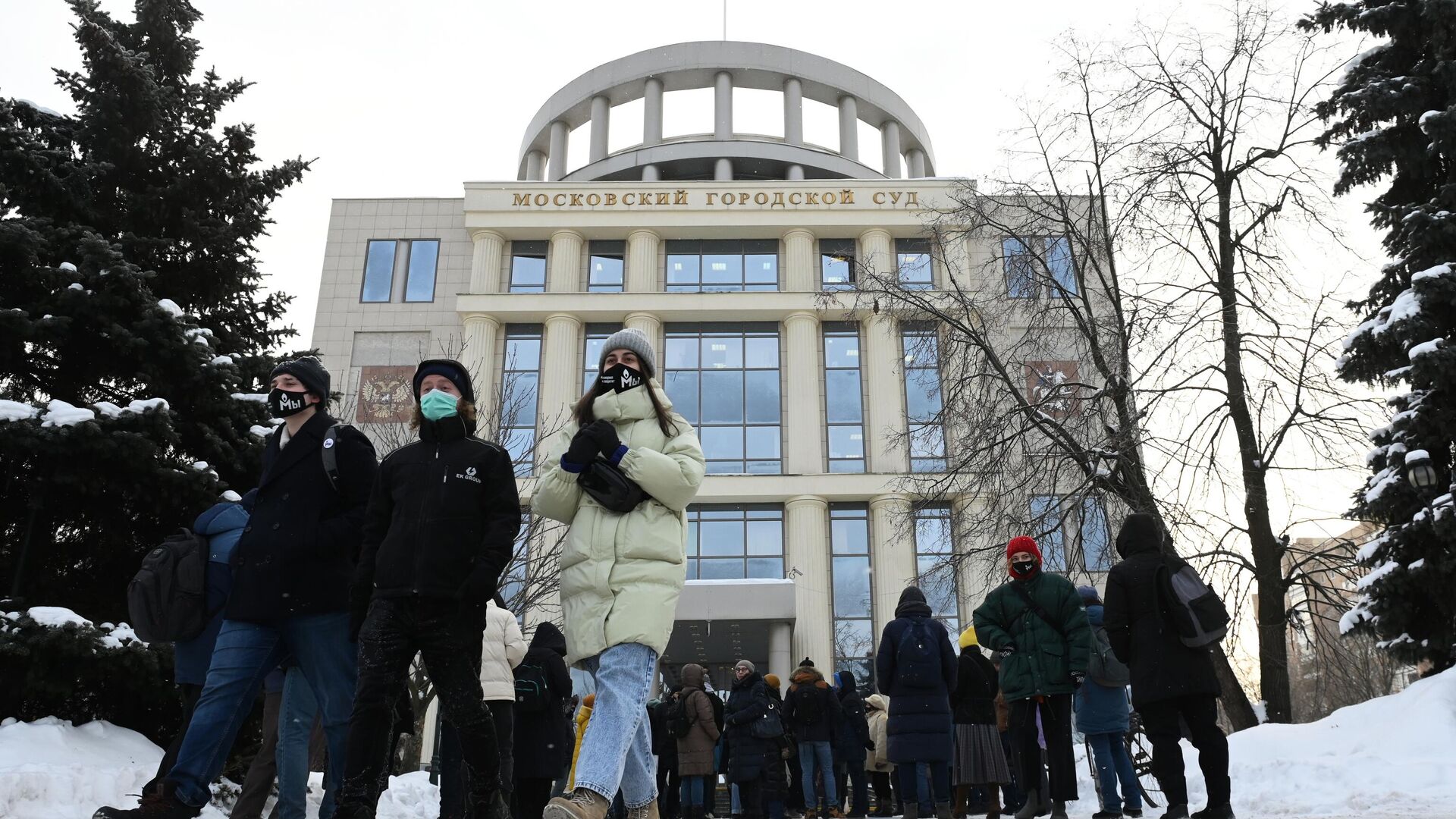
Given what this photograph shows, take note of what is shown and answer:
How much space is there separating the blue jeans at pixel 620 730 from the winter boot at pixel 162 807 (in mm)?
1616

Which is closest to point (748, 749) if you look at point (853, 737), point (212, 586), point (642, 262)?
point (853, 737)

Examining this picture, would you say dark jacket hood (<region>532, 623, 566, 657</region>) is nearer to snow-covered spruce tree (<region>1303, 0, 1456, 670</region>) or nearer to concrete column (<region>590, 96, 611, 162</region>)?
snow-covered spruce tree (<region>1303, 0, 1456, 670</region>)

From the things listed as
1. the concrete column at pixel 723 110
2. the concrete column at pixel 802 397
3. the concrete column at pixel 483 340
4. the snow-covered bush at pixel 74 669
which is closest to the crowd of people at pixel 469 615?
the snow-covered bush at pixel 74 669

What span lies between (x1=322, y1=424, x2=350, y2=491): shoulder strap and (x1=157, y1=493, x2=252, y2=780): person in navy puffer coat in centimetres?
70

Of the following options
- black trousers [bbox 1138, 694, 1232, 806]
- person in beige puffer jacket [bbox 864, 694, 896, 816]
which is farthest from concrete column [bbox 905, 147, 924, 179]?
black trousers [bbox 1138, 694, 1232, 806]

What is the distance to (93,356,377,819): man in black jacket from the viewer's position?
4.36 metres

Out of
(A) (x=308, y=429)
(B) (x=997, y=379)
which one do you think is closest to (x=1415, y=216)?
(B) (x=997, y=379)

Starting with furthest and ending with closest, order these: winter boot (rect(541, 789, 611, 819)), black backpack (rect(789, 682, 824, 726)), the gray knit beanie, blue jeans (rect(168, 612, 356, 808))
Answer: black backpack (rect(789, 682, 824, 726))
the gray knit beanie
blue jeans (rect(168, 612, 356, 808))
winter boot (rect(541, 789, 611, 819))

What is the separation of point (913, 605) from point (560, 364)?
27240 mm

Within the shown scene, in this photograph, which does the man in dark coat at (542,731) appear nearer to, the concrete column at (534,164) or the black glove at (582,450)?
the black glove at (582,450)

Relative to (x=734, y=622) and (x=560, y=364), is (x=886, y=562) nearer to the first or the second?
(x=734, y=622)

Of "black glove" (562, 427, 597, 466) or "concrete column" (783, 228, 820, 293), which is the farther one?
"concrete column" (783, 228, 820, 293)

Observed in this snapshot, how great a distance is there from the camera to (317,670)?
457 centimetres

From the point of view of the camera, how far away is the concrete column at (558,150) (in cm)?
4031
